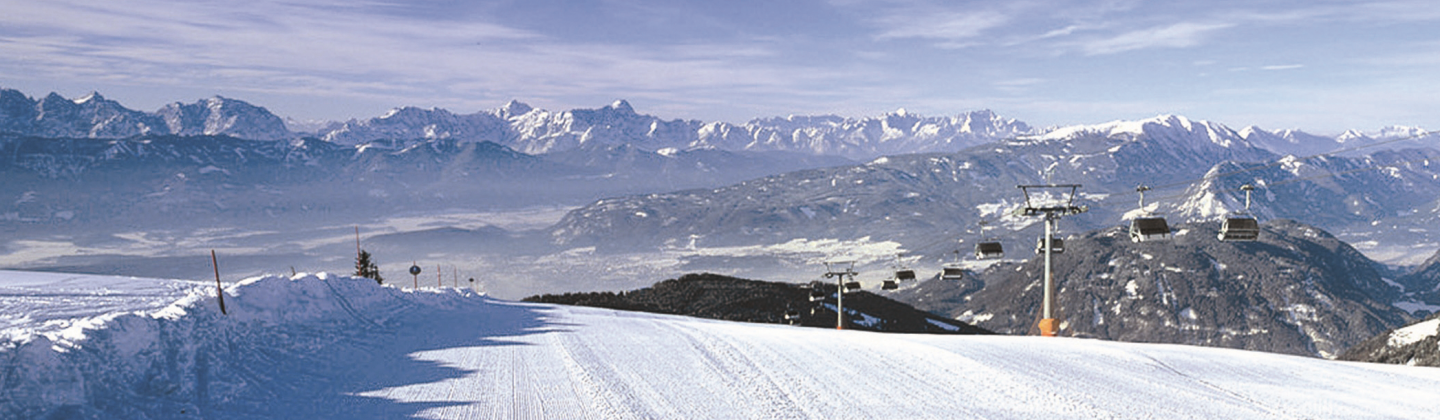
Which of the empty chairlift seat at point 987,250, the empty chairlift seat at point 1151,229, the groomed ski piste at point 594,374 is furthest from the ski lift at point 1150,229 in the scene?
the empty chairlift seat at point 987,250

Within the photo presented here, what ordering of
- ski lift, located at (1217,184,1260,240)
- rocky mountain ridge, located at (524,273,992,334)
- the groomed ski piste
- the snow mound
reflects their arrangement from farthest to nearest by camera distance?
1. rocky mountain ridge, located at (524,273,992,334)
2. the snow mound
3. ski lift, located at (1217,184,1260,240)
4. the groomed ski piste

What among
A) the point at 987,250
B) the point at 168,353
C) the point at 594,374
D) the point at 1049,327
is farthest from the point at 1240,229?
the point at 168,353

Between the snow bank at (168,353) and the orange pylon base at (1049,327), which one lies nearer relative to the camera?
the snow bank at (168,353)

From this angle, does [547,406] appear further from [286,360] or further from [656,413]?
[286,360]

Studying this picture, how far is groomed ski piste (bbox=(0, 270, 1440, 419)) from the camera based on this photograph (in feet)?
42.4

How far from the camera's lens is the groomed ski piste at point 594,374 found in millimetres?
12922

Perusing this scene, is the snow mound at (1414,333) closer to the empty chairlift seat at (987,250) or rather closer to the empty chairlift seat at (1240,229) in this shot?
the empty chairlift seat at (987,250)

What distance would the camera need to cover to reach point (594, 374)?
16266 mm

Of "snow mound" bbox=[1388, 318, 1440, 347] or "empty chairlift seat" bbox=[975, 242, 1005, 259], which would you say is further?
"snow mound" bbox=[1388, 318, 1440, 347]

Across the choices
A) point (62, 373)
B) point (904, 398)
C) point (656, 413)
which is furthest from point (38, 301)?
point (904, 398)

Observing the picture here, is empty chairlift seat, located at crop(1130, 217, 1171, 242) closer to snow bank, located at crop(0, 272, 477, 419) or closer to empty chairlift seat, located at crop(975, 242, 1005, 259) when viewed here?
empty chairlift seat, located at crop(975, 242, 1005, 259)

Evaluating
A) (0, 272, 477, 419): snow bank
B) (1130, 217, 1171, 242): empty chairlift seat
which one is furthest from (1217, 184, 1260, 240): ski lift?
(0, 272, 477, 419): snow bank

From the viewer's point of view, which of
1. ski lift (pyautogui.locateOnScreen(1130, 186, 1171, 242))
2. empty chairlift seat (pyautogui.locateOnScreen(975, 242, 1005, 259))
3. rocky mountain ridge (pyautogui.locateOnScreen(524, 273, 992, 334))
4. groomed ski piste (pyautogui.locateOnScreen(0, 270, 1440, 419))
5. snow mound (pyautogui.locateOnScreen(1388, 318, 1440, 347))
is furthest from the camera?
rocky mountain ridge (pyautogui.locateOnScreen(524, 273, 992, 334))

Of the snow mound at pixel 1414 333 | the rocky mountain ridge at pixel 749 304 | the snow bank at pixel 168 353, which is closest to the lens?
the snow bank at pixel 168 353
